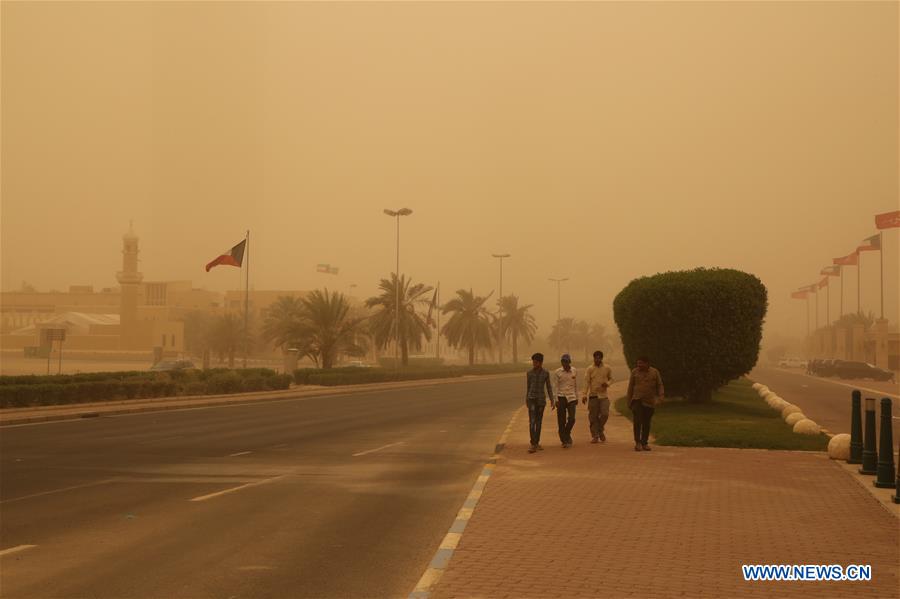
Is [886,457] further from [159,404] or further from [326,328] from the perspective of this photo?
[326,328]

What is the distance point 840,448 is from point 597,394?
4.64 meters

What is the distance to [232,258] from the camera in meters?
48.3

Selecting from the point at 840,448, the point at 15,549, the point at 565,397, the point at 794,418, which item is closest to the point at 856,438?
the point at 840,448

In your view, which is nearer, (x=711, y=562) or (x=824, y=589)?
(x=824, y=589)

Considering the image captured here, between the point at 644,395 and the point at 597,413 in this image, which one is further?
the point at 597,413

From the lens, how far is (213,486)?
498 inches

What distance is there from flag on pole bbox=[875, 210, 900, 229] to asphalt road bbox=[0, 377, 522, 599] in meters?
56.7

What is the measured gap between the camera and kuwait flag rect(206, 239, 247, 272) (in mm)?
48000

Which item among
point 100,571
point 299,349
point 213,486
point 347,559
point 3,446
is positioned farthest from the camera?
point 299,349

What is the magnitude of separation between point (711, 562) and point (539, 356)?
27.7 ft

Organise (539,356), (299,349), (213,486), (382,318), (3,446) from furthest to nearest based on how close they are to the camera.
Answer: (382,318) < (299,349) < (3,446) < (539,356) < (213,486)

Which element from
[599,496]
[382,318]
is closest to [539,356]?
[599,496]

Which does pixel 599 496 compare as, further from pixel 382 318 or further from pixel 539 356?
pixel 382 318

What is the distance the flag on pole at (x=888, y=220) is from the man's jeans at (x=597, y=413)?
58578 mm
